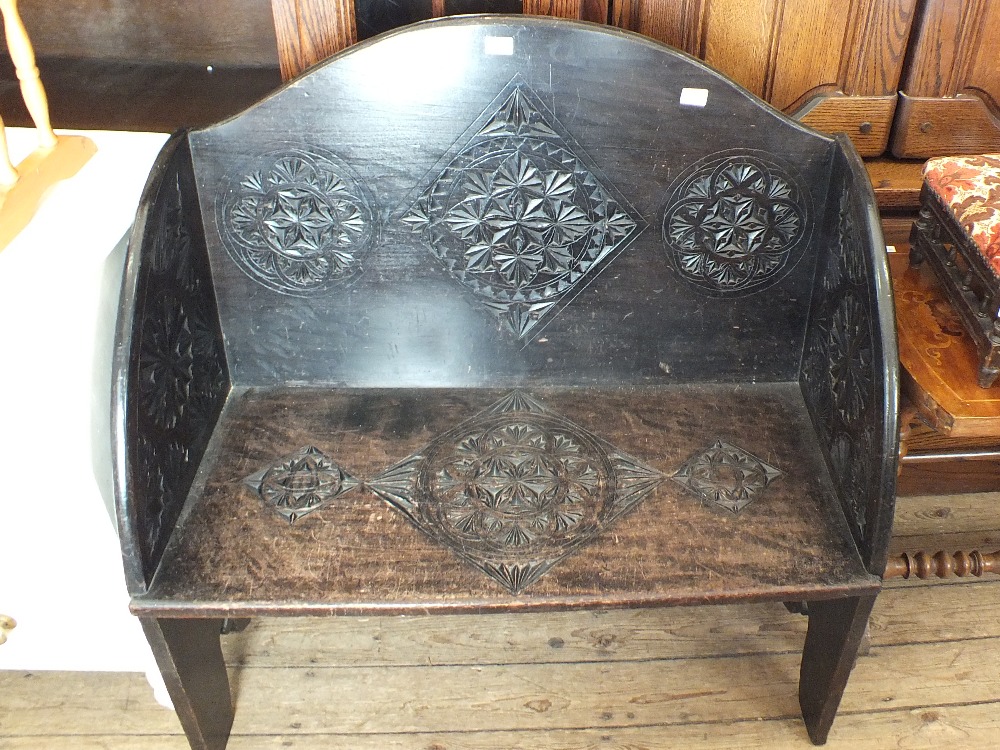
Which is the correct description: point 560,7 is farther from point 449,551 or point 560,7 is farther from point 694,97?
point 449,551

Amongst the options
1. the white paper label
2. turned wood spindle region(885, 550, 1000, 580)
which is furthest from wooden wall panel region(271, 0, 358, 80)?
turned wood spindle region(885, 550, 1000, 580)

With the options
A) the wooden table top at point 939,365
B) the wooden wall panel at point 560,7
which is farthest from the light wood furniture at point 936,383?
the wooden wall panel at point 560,7

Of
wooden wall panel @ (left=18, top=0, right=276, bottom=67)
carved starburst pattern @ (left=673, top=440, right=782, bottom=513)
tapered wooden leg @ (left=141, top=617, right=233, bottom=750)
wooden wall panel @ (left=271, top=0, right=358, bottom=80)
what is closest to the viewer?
tapered wooden leg @ (left=141, top=617, right=233, bottom=750)

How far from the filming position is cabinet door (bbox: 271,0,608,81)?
168 cm

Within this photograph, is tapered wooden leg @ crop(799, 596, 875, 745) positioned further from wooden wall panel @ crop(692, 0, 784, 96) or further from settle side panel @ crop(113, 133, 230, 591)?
settle side panel @ crop(113, 133, 230, 591)

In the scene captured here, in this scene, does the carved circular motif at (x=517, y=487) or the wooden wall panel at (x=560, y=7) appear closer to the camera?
the carved circular motif at (x=517, y=487)

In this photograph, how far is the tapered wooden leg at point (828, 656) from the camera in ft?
5.00

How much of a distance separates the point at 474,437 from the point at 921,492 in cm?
133

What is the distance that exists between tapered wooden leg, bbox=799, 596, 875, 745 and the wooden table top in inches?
13.2

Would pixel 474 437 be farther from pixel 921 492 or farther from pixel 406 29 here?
pixel 921 492

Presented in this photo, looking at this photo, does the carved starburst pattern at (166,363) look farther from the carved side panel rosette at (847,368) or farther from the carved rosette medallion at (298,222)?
the carved side panel rosette at (847,368)

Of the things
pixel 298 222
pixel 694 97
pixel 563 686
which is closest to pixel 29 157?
pixel 298 222

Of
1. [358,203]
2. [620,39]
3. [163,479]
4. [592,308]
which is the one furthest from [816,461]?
[163,479]

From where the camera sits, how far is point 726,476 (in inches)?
63.7
